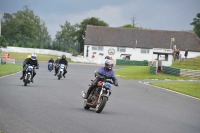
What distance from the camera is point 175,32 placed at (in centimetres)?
11275

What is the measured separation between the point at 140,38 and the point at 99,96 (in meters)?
97.7

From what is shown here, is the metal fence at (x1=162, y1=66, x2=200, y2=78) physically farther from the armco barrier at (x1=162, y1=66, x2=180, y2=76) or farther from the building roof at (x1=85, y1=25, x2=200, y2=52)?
the building roof at (x1=85, y1=25, x2=200, y2=52)

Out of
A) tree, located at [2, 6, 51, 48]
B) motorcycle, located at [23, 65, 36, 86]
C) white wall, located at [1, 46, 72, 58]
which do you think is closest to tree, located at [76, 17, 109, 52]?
tree, located at [2, 6, 51, 48]

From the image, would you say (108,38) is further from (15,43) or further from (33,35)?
(33,35)

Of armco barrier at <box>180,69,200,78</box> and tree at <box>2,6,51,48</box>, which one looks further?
tree at <box>2,6,51,48</box>

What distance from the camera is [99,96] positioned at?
49.9 feet

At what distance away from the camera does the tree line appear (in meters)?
114

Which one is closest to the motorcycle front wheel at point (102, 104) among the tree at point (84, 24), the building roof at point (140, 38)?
the building roof at point (140, 38)

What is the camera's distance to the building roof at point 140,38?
110 meters

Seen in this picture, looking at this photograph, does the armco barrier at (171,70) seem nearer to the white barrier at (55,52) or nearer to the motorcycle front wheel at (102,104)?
the motorcycle front wheel at (102,104)

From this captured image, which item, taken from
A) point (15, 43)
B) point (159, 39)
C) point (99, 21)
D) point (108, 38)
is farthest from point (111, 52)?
point (99, 21)

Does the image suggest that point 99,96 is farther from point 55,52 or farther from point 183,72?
point 55,52

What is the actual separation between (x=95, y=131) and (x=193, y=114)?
22.3 ft

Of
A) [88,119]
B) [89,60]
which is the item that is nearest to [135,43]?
[89,60]
